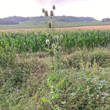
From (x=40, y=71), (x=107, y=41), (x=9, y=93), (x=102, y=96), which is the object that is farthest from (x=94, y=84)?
(x=107, y=41)

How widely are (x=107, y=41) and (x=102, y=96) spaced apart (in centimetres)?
685

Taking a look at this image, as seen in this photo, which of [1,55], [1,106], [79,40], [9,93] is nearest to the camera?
[1,106]

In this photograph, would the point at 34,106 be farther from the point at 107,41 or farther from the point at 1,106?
the point at 107,41

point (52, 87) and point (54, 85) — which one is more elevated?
point (52, 87)

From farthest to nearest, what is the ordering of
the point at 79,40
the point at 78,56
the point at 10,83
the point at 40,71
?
the point at 79,40 < the point at 78,56 < the point at 40,71 < the point at 10,83

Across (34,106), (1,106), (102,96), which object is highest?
(102,96)

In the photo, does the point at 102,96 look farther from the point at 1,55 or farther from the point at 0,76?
the point at 1,55

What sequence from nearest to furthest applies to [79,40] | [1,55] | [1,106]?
[1,106] → [1,55] → [79,40]

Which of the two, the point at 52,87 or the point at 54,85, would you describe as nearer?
the point at 52,87

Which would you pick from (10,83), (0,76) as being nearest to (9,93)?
(10,83)

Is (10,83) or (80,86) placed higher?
(80,86)

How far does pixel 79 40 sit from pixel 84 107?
558cm

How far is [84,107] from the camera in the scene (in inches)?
86.7

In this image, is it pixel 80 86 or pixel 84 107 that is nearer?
pixel 84 107
